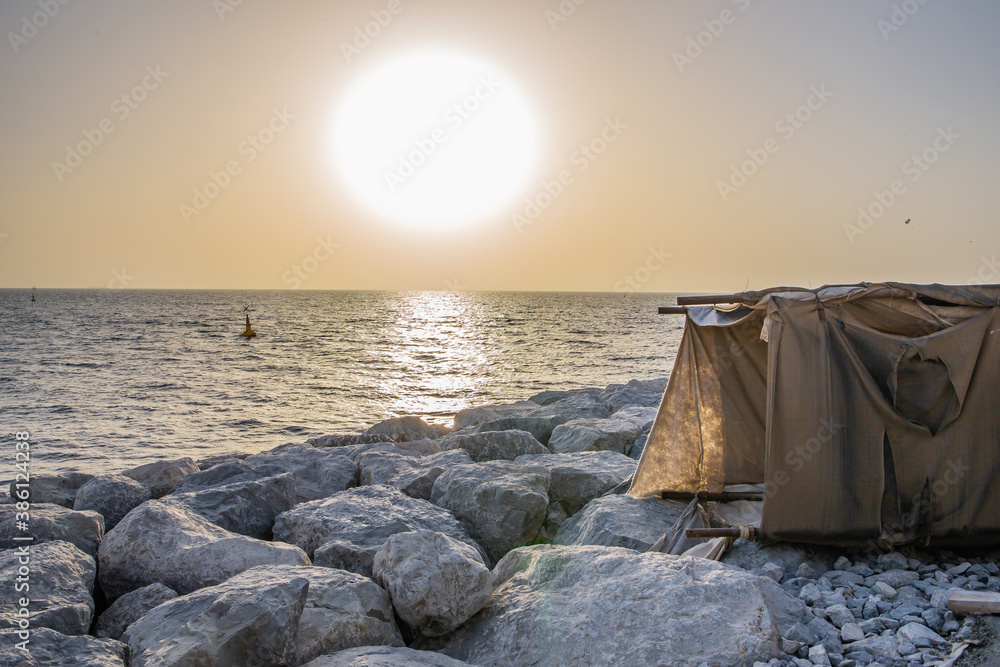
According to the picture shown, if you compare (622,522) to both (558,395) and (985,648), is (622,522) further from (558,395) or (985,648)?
(558,395)

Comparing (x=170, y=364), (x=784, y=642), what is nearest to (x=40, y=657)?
(x=784, y=642)

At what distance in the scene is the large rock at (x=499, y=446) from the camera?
9.44 metres

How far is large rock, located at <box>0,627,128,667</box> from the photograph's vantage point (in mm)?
3285

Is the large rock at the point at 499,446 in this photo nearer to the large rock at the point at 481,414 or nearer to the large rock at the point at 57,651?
the large rock at the point at 481,414

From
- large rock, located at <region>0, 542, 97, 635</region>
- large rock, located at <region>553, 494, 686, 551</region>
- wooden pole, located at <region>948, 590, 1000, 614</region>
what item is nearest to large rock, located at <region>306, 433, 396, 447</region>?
large rock, located at <region>553, 494, 686, 551</region>

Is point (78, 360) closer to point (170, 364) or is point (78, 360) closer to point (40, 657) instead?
point (170, 364)

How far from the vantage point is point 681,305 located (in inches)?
258

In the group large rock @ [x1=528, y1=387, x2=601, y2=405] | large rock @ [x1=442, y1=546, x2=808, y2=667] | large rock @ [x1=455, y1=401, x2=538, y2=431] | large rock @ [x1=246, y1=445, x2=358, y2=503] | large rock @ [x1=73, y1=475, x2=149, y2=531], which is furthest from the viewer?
large rock @ [x1=528, y1=387, x2=601, y2=405]

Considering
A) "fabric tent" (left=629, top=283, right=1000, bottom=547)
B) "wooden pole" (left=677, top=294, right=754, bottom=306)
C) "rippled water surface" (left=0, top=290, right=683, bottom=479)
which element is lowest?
"rippled water surface" (left=0, top=290, right=683, bottom=479)

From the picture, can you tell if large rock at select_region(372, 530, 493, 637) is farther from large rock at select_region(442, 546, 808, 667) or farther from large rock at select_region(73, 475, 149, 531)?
large rock at select_region(73, 475, 149, 531)

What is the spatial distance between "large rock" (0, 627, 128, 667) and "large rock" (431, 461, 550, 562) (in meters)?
3.61

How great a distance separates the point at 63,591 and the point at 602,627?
4.01m

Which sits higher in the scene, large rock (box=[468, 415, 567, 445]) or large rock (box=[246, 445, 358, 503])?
large rock (box=[468, 415, 567, 445])

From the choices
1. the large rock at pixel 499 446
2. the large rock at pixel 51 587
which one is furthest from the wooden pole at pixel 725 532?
the large rock at pixel 51 587
